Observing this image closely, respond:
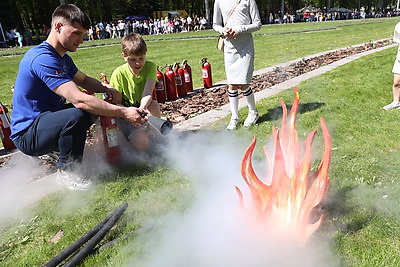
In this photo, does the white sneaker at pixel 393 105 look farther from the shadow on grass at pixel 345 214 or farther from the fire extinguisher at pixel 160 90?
the fire extinguisher at pixel 160 90

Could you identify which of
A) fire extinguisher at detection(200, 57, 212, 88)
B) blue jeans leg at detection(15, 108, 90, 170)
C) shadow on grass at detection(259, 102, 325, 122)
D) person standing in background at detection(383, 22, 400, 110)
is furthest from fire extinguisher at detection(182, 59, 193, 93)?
blue jeans leg at detection(15, 108, 90, 170)

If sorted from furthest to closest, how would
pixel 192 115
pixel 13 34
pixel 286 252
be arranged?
pixel 13 34 → pixel 192 115 → pixel 286 252

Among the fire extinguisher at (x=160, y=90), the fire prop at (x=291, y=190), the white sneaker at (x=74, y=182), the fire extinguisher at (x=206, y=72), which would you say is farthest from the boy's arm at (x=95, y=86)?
the fire extinguisher at (x=206, y=72)

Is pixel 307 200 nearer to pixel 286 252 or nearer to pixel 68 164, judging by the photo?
pixel 286 252

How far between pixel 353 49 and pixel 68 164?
10.2 metres

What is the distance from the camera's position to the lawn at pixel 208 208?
2139 millimetres

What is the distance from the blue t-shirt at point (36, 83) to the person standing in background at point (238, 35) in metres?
2.02

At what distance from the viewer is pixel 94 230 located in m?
2.38

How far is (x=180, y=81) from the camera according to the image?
20.6 ft

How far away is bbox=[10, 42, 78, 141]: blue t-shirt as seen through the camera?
2.88 metres

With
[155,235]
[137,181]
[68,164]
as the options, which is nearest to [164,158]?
[137,181]

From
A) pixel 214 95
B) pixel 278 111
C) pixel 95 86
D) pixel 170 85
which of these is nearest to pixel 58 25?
pixel 95 86

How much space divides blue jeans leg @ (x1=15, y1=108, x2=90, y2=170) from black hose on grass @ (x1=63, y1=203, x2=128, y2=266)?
87 centimetres

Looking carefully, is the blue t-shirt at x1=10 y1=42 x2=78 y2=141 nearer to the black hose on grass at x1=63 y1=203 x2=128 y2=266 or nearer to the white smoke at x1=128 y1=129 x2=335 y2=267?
the black hose on grass at x1=63 y1=203 x2=128 y2=266
